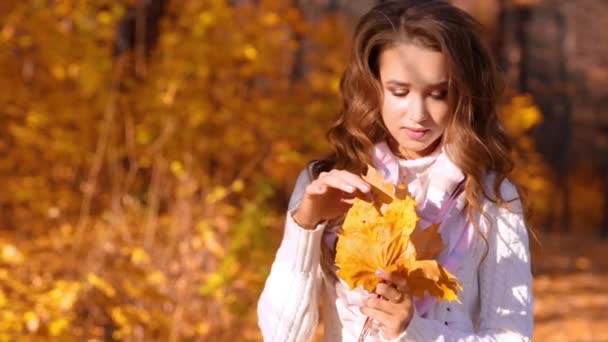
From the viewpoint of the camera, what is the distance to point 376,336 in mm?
1963

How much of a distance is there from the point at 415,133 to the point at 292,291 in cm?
39

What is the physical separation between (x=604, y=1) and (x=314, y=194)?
13.2 metres

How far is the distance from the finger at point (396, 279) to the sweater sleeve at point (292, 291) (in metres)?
0.28

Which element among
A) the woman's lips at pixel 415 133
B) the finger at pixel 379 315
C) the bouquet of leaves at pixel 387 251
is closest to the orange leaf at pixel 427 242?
the bouquet of leaves at pixel 387 251

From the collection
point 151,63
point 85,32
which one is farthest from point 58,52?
point 151,63

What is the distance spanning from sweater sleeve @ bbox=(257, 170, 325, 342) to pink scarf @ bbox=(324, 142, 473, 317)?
0.24ft

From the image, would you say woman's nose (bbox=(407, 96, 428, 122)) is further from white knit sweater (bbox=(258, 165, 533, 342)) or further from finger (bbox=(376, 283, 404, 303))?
finger (bbox=(376, 283, 404, 303))

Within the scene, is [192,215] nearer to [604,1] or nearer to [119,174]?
[119,174]

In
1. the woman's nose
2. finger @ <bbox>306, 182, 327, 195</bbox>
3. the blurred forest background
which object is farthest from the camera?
the blurred forest background

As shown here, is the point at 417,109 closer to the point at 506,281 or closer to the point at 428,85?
the point at 428,85

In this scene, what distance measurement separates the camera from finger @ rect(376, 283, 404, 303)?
1771mm

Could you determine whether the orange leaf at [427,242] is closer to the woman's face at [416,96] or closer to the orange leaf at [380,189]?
the orange leaf at [380,189]

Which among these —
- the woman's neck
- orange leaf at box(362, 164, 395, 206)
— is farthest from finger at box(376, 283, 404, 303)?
the woman's neck

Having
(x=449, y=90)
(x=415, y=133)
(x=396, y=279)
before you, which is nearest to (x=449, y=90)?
(x=449, y=90)
